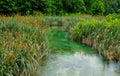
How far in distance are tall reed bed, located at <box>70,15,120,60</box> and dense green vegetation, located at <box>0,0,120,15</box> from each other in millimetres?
9886

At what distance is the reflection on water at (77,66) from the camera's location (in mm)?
7916

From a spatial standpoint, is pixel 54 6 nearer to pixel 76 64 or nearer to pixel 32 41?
pixel 32 41

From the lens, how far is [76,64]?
8.98 metres

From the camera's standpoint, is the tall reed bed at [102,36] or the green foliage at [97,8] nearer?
the tall reed bed at [102,36]

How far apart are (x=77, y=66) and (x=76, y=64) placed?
27 centimetres

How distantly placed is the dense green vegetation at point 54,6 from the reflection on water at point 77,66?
1365 centimetres

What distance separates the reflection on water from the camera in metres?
7.92

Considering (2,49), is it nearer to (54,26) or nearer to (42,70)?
(42,70)

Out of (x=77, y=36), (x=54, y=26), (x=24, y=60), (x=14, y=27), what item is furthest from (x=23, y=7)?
(x=24, y=60)

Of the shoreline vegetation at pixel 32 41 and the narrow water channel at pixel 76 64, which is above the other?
the shoreline vegetation at pixel 32 41

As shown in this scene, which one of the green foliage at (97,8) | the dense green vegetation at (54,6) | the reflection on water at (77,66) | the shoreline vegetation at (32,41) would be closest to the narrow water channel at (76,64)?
the reflection on water at (77,66)

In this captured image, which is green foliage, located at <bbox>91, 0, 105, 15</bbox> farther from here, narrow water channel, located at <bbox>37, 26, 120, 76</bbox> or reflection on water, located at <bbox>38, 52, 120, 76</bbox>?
reflection on water, located at <bbox>38, 52, 120, 76</bbox>

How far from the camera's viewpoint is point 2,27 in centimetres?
1044

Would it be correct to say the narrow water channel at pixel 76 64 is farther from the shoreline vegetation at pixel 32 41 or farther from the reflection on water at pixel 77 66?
the shoreline vegetation at pixel 32 41
